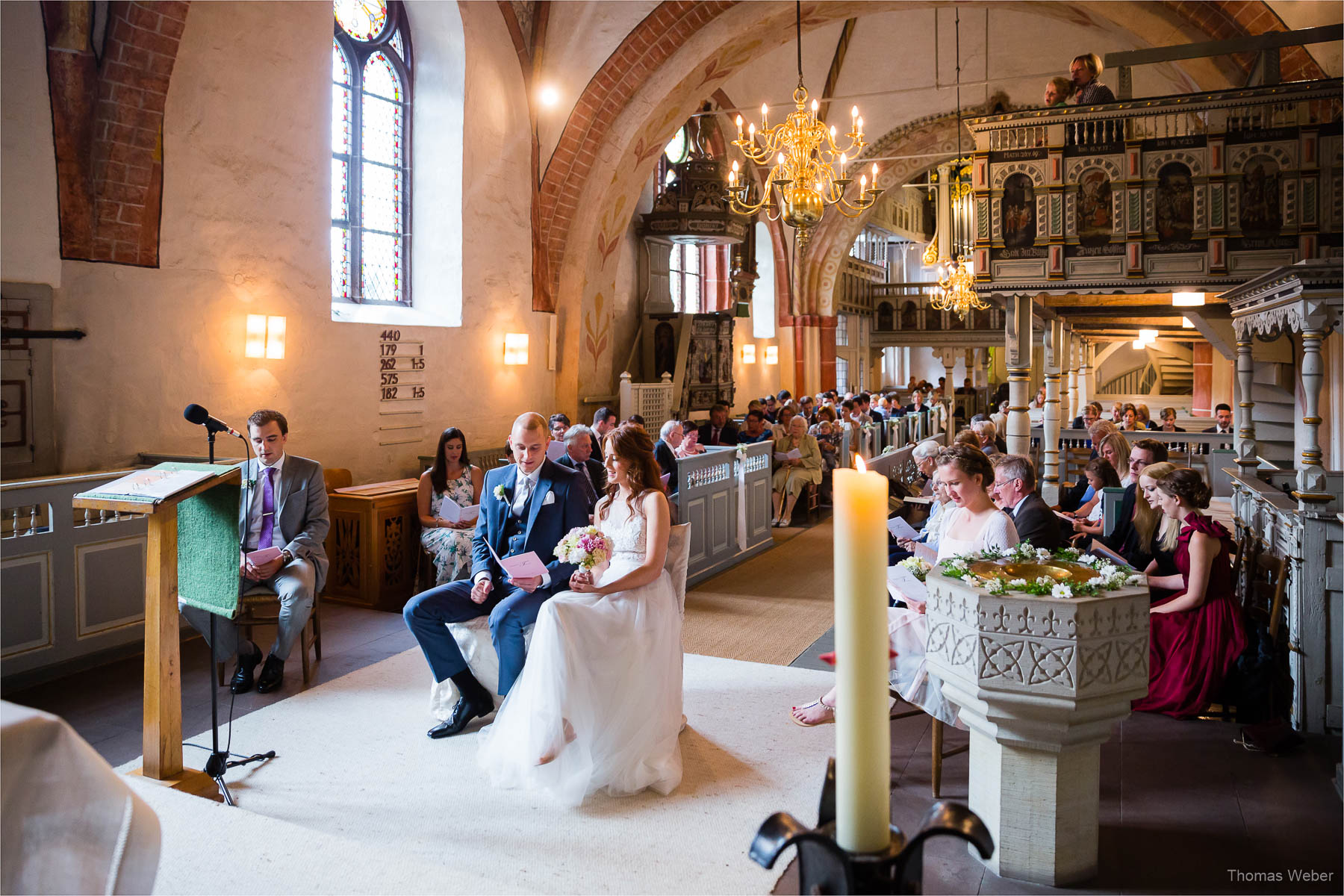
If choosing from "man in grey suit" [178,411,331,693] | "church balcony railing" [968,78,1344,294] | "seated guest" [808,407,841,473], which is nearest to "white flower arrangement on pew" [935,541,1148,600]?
"man in grey suit" [178,411,331,693]

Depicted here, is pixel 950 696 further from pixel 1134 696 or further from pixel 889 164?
pixel 889 164

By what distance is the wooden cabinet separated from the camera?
263 inches

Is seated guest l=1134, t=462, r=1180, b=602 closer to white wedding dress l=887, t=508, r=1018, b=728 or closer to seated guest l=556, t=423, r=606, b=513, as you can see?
white wedding dress l=887, t=508, r=1018, b=728

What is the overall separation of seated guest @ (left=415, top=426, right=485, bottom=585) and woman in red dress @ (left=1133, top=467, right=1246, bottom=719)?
13.4ft

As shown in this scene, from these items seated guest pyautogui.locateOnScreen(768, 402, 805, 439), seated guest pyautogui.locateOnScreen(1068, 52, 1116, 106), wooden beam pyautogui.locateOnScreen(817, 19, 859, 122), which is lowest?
seated guest pyautogui.locateOnScreen(768, 402, 805, 439)

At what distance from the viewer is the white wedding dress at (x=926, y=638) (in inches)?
139

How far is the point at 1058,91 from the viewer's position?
30.6 ft

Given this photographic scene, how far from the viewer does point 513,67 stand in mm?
9922

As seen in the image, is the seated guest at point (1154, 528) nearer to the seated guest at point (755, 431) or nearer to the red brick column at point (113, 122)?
the seated guest at point (755, 431)

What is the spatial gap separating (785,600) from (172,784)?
4.47 meters

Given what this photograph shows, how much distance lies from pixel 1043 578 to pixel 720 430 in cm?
716

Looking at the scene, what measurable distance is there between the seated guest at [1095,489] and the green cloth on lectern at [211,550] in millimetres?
5252

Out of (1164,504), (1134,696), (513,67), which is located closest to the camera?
(1134,696)

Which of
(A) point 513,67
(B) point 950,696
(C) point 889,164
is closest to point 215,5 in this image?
(A) point 513,67
